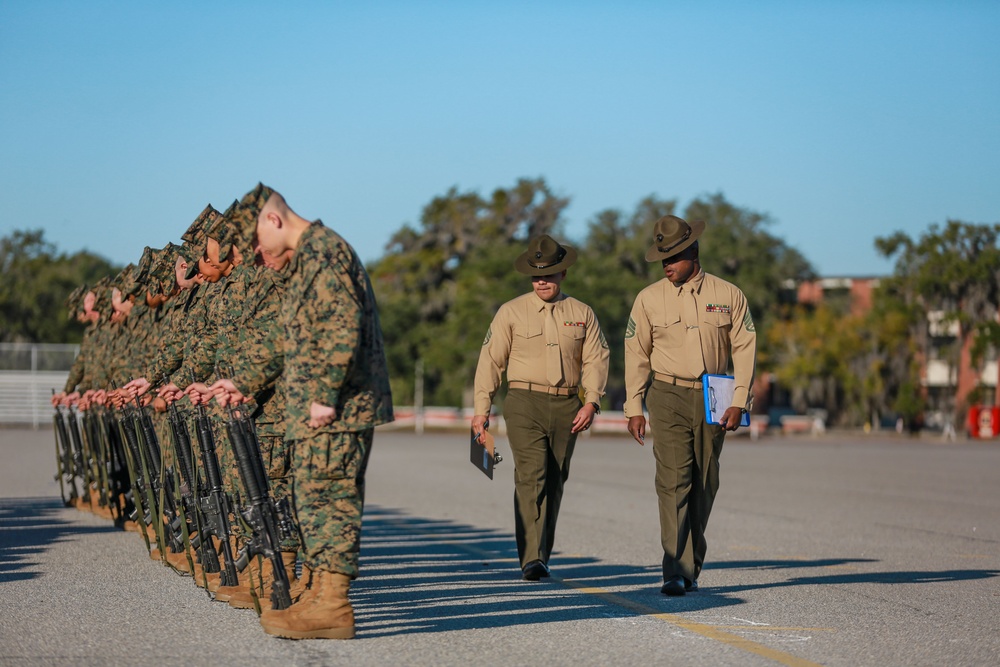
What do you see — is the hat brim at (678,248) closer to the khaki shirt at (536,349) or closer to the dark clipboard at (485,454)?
the khaki shirt at (536,349)

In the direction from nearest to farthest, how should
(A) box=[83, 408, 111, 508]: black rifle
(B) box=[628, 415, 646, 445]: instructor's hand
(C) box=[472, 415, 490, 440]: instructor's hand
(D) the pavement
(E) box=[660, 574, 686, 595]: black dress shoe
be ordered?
(D) the pavement
(E) box=[660, 574, 686, 595]: black dress shoe
(B) box=[628, 415, 646, 445]: instructor's hand
(C) box=[472, 415, 490, 440]: instructor's hand
(A) box=[83, 408, 111, 508]: black rifle

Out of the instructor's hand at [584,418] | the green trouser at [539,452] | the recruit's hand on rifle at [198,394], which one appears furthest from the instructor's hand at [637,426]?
the recruit's hand on rifle at [198,394]

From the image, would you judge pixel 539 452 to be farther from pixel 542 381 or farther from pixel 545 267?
pixel 545 267

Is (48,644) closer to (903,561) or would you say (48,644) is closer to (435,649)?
(435,649)

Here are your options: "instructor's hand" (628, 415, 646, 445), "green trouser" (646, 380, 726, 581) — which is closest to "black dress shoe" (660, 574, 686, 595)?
"green trouser" (646, 380, 726, 581)

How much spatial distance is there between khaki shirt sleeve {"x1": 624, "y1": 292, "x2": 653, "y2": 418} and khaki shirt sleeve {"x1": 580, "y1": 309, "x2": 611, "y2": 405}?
1.56 feet

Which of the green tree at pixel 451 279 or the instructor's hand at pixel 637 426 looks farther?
the green tree at pixel 451 279

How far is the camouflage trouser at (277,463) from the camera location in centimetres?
804

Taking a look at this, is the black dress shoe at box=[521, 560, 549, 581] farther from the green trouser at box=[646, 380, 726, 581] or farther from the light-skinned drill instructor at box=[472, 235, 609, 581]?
the green trouser at box=[646, 380, 726, 581]

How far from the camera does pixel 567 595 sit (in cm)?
894

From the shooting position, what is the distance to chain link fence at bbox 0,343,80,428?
47.7 meters

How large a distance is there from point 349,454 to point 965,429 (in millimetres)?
74611

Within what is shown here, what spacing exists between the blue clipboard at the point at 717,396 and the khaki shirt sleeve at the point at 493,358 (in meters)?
1.66

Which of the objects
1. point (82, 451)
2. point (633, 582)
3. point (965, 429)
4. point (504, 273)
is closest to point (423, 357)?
point (504, 273)
